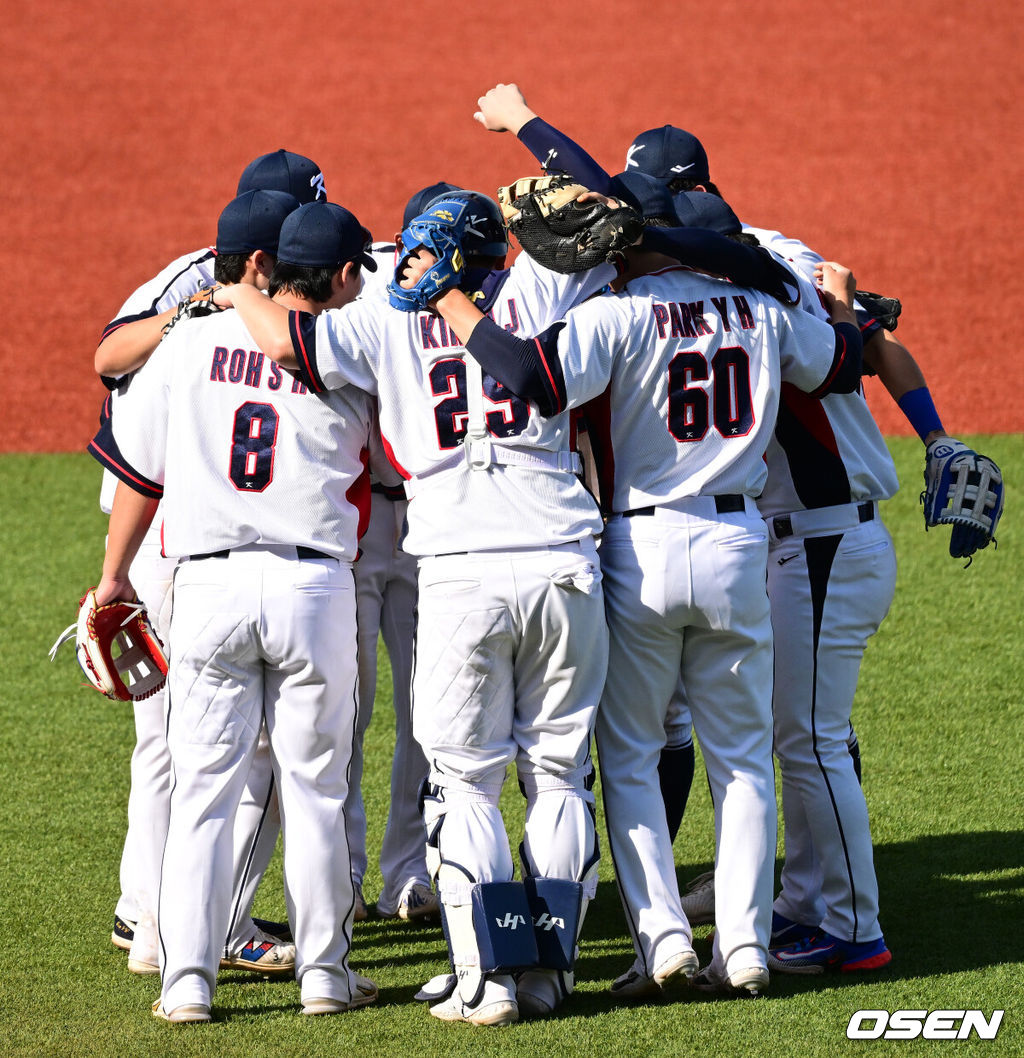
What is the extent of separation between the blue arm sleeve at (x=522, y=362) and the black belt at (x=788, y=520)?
0.83 m

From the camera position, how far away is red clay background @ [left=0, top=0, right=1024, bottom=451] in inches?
512

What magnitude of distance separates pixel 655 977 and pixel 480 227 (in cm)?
174

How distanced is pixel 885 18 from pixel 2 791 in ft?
48.5

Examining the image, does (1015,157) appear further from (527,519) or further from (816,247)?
(527,519)

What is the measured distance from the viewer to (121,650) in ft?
12.1

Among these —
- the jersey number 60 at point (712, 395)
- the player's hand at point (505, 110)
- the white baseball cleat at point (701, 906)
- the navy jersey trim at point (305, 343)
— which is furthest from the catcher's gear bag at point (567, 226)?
the white baseball cleat at point (701, 906)

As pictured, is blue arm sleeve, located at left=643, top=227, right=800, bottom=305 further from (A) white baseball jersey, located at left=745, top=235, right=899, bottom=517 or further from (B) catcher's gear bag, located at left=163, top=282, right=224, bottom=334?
(B) catcher's gear bag, located at left=163, top=282, right=224, bottom=334

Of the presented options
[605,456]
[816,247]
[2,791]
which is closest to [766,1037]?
[605,456]

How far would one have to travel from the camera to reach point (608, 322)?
3.20 meters

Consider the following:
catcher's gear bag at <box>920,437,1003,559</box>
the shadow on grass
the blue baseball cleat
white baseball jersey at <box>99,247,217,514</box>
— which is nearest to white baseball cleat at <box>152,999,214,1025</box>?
the shadow on grass

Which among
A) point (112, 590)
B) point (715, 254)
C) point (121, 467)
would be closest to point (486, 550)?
point (715, 254)

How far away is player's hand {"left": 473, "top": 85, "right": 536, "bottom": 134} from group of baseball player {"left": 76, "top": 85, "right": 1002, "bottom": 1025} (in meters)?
0.08

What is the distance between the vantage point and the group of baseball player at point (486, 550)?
125 inches

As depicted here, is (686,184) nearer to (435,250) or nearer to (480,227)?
(480,227)
